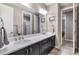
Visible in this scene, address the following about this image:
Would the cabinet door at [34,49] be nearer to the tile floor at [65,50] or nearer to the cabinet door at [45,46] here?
the cabinet door at [45,46]

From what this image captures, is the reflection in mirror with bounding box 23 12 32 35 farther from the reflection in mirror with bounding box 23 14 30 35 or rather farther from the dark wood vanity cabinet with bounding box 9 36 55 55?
the dark wood vanity cabinet with bounding box 9 36 55 55

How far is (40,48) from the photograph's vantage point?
1713 millimetres

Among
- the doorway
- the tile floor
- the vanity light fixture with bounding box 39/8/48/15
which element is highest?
the vanity light fixture with bounding box 39/8/48/15

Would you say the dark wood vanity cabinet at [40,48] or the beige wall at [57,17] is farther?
the beige wall at [57,17]

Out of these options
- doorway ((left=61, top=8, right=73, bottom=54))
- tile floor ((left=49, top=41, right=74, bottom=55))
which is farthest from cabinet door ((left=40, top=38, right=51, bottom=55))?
doorway ((left=61, top=8, right=73, bottom=54))

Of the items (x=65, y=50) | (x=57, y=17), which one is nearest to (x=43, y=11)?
(x=57, y=17)

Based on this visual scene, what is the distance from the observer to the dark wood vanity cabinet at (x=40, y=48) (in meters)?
1.44

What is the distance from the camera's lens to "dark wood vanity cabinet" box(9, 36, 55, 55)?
144 centimetres

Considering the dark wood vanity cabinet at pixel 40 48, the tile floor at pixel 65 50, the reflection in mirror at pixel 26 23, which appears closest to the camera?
the dark wood vanity cabinet at pixel 40 48

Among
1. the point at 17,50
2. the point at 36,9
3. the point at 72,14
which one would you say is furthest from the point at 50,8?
the point at 17,50

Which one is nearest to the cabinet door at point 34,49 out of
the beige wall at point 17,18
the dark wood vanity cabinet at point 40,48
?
the dark wood vanity cabinet at point 40,48

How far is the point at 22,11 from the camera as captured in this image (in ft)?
5.78
